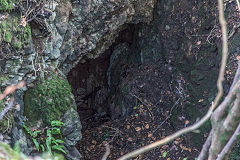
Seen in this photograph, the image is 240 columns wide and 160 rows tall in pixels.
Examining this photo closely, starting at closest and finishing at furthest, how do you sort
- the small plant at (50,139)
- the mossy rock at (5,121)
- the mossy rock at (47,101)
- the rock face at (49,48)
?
the mossy rock at (5,121) < the rock face at (49,48) < the small plant at (50,139) < the mossy rock at (47,101)

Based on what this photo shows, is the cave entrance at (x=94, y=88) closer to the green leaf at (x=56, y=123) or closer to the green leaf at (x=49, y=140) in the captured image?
the green leaf at (x=56, y=123)

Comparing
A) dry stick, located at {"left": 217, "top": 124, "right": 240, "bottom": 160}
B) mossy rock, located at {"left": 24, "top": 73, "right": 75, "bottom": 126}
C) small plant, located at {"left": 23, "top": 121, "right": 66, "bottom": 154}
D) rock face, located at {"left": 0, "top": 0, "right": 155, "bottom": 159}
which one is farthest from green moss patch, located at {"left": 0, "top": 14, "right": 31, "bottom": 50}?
dry stick, located at {"left": 217, "top": 124, "right": 240, "bottom": 160}

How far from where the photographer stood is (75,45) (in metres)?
5.55

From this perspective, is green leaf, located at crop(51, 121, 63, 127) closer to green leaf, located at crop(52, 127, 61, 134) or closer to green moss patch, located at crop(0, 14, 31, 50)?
green leaf, located at crop(52, 127, 61, 134)

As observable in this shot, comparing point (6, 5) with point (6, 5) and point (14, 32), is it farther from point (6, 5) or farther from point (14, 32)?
point (14, 32)

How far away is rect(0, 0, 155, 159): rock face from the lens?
12.7 ft

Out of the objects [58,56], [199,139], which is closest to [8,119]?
[58,56]

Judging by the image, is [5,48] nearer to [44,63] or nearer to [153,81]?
[44,63]

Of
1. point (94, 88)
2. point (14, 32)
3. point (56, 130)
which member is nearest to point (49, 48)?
point (14, 32)

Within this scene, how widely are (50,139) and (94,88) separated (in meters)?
4.21

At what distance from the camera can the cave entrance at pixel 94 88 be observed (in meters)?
7.99

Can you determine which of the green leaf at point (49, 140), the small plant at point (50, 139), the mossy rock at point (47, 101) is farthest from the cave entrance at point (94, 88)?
the green leaf at point (49, 140)

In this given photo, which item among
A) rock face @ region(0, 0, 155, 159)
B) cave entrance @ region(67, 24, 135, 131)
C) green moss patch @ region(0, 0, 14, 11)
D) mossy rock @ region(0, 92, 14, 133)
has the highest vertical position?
green moss patch @ region(0, 0, 14, 11)

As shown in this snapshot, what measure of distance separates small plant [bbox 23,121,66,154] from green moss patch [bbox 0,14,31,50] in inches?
53.2
